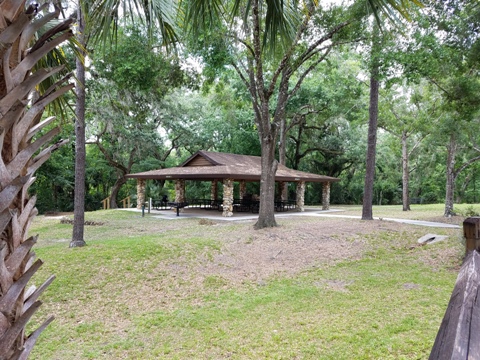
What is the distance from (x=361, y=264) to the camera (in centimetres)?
793

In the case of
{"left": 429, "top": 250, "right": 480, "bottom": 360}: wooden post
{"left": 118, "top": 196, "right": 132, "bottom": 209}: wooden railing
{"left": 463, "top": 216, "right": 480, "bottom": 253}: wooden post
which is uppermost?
{"left": 463, "top": 216, "right": 480, "bottom": 253}: wooden post

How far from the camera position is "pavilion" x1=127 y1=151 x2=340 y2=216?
668 inches

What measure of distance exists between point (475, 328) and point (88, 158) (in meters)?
27.1

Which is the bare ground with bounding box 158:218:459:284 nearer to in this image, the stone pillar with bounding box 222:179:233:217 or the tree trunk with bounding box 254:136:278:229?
the tree trunk with bounding box 254:136:278:229

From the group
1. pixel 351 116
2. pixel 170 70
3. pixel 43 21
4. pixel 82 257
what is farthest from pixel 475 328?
pixel 351 116

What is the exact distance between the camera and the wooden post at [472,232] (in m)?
1.85

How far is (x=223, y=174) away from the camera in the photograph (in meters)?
15.7

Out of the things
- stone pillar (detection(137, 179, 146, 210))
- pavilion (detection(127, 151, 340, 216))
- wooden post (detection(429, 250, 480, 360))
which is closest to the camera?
wooden post (detection(429, 250, 480, 360))

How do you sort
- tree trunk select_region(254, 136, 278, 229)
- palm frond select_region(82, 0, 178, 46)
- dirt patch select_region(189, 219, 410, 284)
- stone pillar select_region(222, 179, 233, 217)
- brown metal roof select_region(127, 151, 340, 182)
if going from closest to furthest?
palm frond select_region(82, 0, 178, 46) < dirt patch select_region(189, 219, 410, 284) < tree trunk select_region(254, 136, 278, 229) < brown metal roof select_region(127, 151, 340, 182) < stone pillar select_region(222, 179, 233, 217)

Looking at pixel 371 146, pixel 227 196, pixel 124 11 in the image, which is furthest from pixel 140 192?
pixel 124 11

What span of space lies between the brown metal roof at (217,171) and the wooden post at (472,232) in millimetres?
13970

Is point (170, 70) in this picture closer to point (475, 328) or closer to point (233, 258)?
point (233, 258)

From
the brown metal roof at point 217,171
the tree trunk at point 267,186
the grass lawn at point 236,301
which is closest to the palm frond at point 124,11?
the grass lawn at point 236,301

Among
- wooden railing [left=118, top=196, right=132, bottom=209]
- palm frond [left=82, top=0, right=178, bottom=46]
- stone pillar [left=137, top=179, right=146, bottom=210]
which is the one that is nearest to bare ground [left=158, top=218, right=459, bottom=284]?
palm frond [left=82, top=0, right=178, bottom=46]
